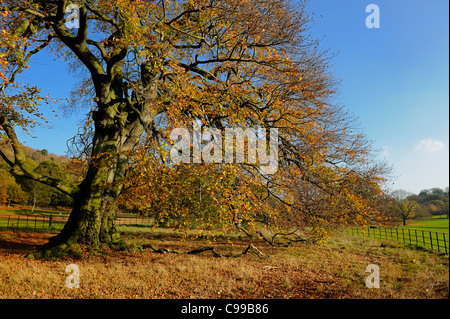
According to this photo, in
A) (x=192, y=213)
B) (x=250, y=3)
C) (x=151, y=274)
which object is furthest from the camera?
(x=250, y=3)

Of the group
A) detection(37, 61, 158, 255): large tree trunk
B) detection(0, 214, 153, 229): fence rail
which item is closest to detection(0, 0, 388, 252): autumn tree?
detection(37, 61, 158, 255): large tree trunk

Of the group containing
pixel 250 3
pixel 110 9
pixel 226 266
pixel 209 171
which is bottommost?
pixel 226 266

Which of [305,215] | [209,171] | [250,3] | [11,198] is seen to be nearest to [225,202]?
[209,171]

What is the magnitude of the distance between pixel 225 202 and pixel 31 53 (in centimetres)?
1001

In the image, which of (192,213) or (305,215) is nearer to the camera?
(192,213)

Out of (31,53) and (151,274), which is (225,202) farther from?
(31,53)

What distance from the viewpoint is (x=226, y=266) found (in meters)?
8.58
